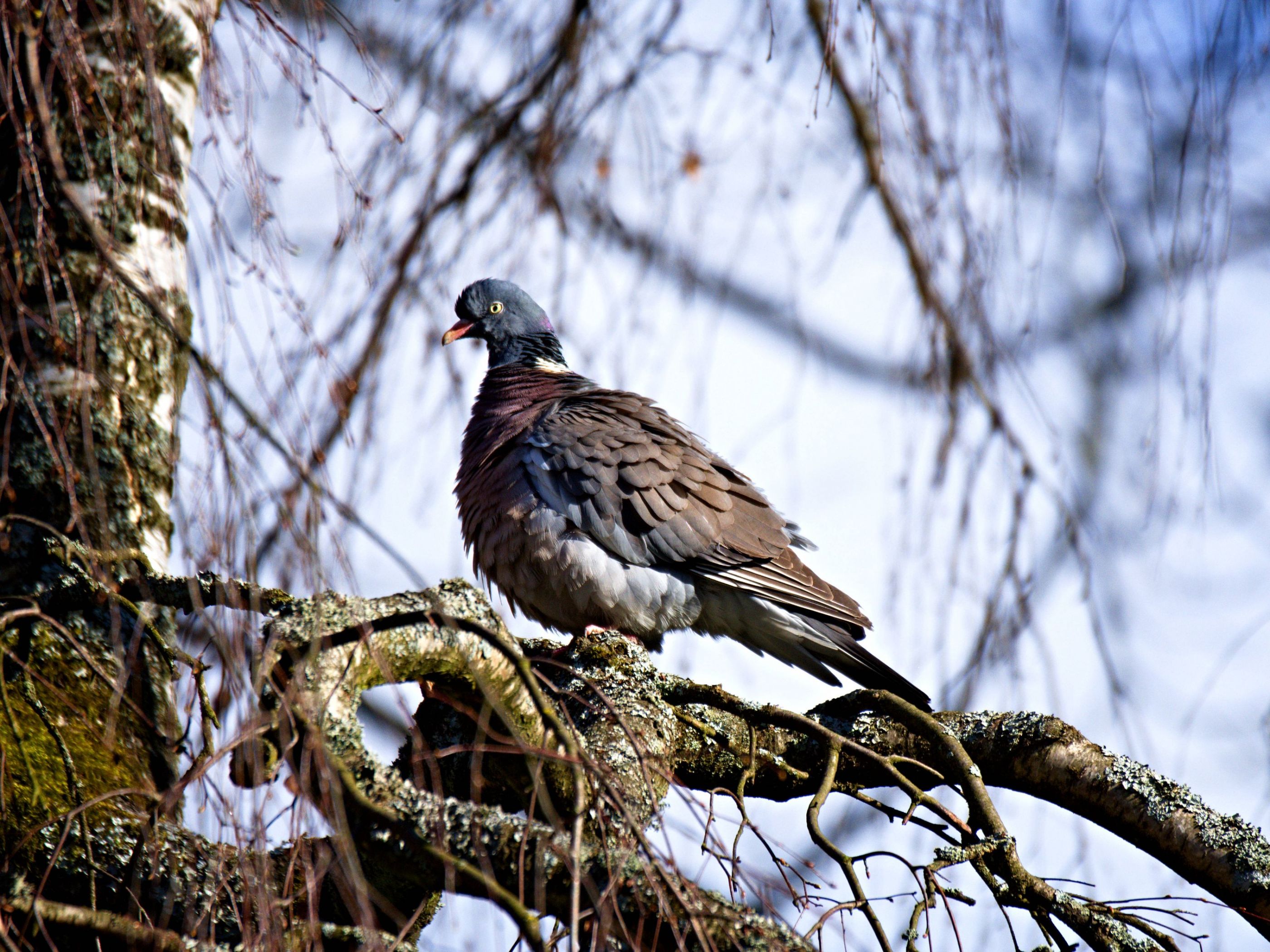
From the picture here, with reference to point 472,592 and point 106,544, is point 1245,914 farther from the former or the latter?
point 106,544

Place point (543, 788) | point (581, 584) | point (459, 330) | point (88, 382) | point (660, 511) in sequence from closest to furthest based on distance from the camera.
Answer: point (88, 382), point (543, 788), point (581, 584), point (660, 511), point (459, 330)

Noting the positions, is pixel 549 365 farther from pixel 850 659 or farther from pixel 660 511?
pixel 850 659

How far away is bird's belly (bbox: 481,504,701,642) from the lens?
3799 mm

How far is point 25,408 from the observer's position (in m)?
2.51

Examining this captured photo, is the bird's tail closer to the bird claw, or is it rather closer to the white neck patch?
the bird claw

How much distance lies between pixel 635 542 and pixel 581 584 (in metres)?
0.25

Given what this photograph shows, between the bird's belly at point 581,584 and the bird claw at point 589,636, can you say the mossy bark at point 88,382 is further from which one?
the bird's belly at point 581,584

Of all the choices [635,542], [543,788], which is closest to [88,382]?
[543,788]

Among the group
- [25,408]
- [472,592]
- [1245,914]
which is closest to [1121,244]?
[1245,914]

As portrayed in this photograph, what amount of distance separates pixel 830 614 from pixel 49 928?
278 centimetres

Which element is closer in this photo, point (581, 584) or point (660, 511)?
point (581, 584)

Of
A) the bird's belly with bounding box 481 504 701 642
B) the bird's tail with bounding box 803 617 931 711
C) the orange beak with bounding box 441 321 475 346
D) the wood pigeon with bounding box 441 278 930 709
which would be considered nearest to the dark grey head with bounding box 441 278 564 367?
the orange beak with bounding box 441 321 475 346

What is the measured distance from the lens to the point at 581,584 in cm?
379

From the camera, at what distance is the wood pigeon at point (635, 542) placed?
3840 mm
